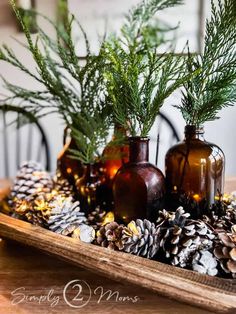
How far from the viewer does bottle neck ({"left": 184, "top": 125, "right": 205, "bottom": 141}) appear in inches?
27.5

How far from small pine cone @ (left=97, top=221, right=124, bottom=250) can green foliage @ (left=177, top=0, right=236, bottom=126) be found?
0.84ft

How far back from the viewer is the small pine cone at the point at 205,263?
540 mm

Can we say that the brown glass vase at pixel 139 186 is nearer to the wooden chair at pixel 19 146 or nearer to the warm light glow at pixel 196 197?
the warm light glow at pixel 196 197

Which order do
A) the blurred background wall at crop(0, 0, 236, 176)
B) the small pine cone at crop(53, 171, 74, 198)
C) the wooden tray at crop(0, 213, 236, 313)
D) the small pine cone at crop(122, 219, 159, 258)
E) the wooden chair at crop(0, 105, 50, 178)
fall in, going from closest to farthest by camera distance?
the wooden tray at crop(0, 213, 236, 313), the small pine cone at crop(122, 219, 159, 258), the small pine cone at crop(53, 171, 74, 198), the blurred background wall at crop(0, 0, 236, 176), the wooden chair at crop(0, 105, 50, 178)

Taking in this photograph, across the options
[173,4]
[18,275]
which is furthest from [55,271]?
[173,4]

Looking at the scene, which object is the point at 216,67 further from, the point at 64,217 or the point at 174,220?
the point at 64,217

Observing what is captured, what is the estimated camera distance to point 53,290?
1.93ft

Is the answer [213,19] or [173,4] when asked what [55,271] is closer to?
[213,19]

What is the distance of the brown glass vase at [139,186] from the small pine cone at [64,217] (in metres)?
0.09

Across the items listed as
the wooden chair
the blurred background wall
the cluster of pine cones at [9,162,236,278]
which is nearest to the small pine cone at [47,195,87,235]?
the cluster of pine cones at [9,162,236,278]

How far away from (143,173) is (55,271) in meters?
0.23

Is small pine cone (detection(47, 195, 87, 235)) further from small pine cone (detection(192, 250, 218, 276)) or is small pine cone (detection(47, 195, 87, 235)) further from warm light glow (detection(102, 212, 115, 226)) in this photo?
small pine cone (detection(192, 250, 218, 276))

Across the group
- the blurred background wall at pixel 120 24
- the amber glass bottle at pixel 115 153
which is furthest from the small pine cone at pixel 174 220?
the blurred background wall at pixel 120 24

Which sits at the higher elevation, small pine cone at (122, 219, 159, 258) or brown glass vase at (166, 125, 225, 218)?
brown glass vase at (166, 125, 225, 218)
